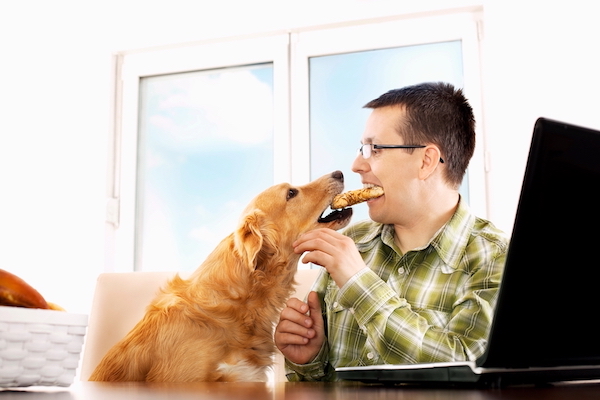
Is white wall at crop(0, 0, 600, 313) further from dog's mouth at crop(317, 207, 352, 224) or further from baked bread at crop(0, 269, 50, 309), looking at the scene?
baked bread at crop(0, 269, 50, 309)

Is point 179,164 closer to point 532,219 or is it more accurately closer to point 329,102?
point 329,102

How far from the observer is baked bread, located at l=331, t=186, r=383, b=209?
1.43m

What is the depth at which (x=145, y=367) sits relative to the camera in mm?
1382

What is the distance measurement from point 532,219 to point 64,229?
3.06 metres

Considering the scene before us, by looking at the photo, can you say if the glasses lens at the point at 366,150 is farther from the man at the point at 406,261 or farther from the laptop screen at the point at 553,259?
the laptop screen at the point at 553,259

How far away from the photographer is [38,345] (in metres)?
0.71

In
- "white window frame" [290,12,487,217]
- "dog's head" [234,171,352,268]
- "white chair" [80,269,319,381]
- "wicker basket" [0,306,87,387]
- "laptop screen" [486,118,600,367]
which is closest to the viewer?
"laptop screen" [486,118,600,367]

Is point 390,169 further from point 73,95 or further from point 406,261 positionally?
point 73,95

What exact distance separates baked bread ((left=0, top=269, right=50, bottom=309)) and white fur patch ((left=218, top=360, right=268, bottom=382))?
28.3 inches

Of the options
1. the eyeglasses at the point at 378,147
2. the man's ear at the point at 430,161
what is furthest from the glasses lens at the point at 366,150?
the man's ear at the point at 430,161

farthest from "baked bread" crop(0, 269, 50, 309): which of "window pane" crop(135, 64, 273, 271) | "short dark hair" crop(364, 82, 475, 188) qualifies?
"window pane" crop(135, 64, 273, 271)

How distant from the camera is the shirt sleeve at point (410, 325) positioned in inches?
44.3

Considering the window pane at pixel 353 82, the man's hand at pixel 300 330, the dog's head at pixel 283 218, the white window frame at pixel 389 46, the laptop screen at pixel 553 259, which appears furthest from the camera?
the window pane at pixel 353 82

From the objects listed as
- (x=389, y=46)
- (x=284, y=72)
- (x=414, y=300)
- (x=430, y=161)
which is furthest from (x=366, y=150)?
(x=284, y=72)
